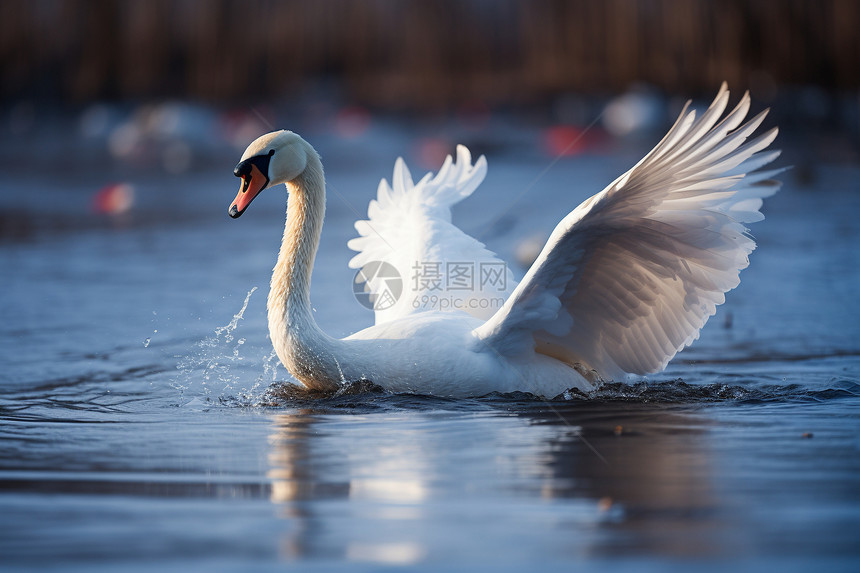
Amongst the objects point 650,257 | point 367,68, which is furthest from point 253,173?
point 367,68

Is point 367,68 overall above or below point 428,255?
above

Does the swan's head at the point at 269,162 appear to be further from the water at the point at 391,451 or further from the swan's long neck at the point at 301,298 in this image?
the water at the point at 391,451

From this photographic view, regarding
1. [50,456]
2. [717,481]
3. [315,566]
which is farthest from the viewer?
[50,456]

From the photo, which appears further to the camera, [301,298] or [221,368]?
[221,368]

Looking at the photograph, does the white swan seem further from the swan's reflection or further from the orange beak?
the swan's reflection

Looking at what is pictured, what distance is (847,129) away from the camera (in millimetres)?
29016

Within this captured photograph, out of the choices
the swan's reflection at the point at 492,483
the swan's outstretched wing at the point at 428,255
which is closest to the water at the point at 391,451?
the swan's reflection at the point at 492,483

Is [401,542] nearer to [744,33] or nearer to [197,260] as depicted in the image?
[197,260]

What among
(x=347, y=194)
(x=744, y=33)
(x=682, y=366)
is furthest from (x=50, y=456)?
(x=744, y=33)

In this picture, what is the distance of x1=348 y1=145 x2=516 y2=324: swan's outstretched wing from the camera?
8367 mm

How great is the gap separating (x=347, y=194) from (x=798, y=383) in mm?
13784

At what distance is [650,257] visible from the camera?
671cm

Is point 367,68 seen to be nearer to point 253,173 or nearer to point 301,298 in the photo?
point 253,173

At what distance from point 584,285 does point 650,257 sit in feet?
1.47
